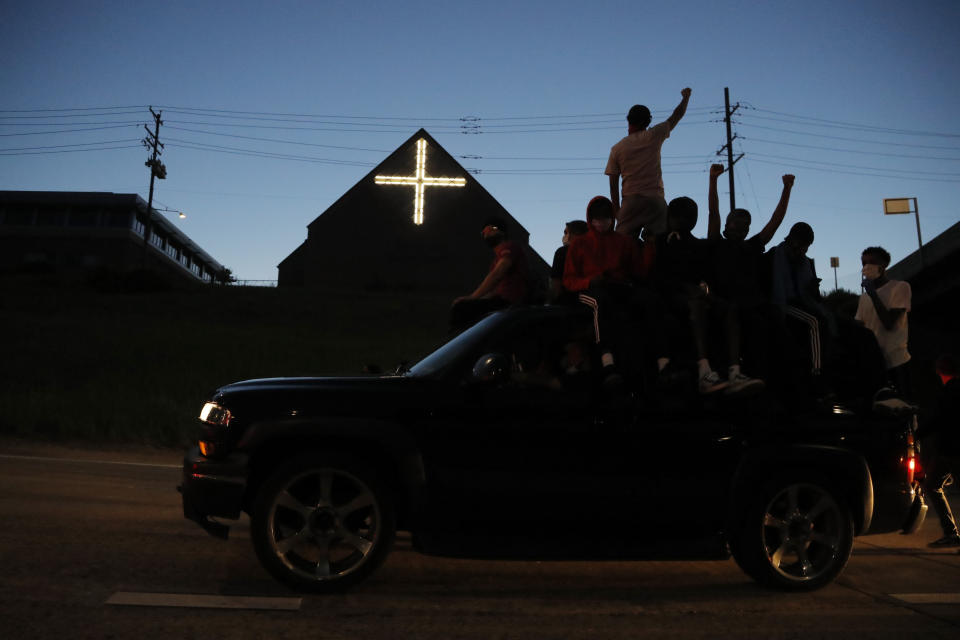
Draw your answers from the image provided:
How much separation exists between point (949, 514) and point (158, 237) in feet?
286

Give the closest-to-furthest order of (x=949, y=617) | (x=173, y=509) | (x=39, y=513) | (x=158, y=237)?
(x=949, y=617), (x=39, y=513), (x=173, y=509), (x=158, y=237)

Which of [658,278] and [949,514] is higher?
[658,278]

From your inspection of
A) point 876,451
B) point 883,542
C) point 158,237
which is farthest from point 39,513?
point 158,237

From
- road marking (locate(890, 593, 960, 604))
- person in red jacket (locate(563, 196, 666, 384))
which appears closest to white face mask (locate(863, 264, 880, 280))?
person in red jacket (locate(563, 196, 666, 384))

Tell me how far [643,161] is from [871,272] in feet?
7.26

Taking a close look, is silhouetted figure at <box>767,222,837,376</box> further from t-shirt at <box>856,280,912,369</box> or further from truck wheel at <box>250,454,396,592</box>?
truck wheel at <box>250,454,396,592</box>

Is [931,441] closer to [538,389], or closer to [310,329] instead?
[538,389]

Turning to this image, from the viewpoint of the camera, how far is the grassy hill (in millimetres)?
15484

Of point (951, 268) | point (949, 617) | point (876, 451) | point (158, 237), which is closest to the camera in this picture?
point (949, 617)

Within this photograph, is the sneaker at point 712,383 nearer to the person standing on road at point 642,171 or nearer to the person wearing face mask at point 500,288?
the person wearing face mask at point 500,288

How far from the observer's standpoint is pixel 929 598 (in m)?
5.27

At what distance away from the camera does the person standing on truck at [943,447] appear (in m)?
7.00

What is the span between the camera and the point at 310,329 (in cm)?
4312

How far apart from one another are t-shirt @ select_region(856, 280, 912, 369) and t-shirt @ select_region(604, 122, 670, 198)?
2.06 meters
